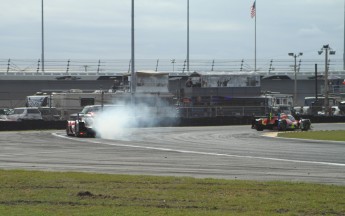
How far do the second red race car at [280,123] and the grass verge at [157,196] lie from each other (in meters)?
24.9

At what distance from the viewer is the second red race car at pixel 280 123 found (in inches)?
1422

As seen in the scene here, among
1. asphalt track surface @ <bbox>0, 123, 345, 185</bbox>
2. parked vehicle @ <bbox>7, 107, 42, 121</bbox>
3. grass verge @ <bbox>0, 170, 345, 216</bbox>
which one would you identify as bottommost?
asphalt track surface @ <bbox>0, 123, 345, 185</bbox>

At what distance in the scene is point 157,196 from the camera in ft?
31.5

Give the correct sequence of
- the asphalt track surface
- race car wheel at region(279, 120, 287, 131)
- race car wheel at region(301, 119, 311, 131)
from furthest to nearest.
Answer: race car wheel at region(301, 119, 311, 131), race car wheel at region(279, 120, 287, 131), the asphalt track surface

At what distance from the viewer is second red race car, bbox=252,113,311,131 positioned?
36125mm

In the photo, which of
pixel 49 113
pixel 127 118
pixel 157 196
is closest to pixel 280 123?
pixel 127 118

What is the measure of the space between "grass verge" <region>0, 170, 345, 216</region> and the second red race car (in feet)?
81.8

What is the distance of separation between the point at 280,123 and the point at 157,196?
27.4 meters

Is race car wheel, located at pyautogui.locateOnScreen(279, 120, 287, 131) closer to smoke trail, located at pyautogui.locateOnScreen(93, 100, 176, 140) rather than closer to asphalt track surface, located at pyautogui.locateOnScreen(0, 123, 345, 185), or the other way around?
smoke trail, located at pyautogui.locateOnScreen(93, 100, 176, 140)

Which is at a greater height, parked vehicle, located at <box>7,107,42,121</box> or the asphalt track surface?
parked vehicle, located at <box>7,107,42,121</box>

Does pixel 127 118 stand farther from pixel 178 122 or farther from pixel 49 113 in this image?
pixel 49 113

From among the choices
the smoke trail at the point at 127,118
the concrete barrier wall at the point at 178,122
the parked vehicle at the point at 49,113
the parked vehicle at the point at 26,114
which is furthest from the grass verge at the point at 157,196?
the parked vehicle at the point at 49,113

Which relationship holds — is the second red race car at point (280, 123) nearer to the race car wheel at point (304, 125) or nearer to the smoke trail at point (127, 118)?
the race car wheel at point (304, 125)

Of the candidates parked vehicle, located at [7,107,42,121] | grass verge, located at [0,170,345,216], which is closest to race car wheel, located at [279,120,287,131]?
parked vehicle, located at [7,107,42,121]
